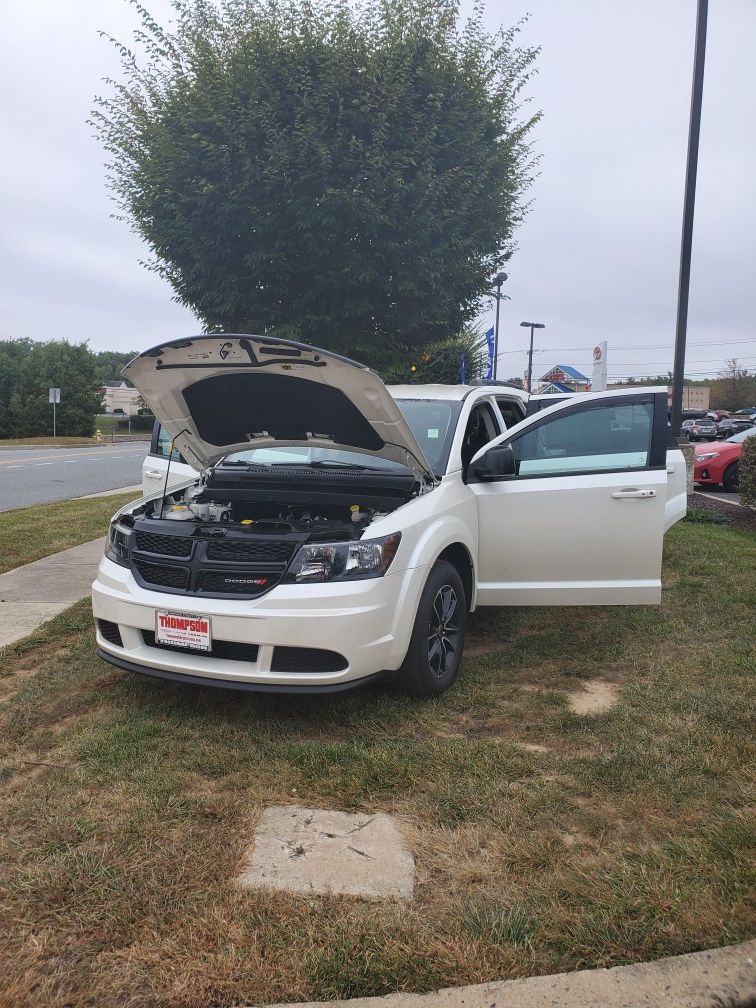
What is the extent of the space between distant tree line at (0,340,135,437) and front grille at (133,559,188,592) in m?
52.2

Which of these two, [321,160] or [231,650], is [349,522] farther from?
[321,160]

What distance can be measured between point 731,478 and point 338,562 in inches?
512

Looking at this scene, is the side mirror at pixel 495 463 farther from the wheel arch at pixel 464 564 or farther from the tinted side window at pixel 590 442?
the wheel arch at pixel 464 564

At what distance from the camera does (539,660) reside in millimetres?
4793

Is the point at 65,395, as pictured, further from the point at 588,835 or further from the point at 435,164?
the point at 588,835

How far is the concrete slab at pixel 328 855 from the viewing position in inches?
98.3

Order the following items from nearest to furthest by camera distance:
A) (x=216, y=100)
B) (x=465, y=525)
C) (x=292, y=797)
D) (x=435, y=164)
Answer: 1. (x=292, y=797)
2. (x=465, y=525)
3. (x=216, y=100)
4. (x=435, y=164)

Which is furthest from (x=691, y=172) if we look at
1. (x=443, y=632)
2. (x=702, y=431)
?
(x=702, y=431)

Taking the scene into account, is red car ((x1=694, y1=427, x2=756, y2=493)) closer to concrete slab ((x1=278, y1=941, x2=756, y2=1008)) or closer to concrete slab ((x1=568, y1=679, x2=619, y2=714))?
concrete slab ((x1=568, y1=679, x2=619, y2=714))

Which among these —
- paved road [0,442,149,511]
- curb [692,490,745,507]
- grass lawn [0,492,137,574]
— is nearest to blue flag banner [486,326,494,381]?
curb [692,490,745,507]

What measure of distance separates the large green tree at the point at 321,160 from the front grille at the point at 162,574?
19.1 ft

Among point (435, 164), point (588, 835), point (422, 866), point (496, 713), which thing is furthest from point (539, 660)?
point (435, 164)

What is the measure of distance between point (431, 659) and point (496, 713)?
43cm

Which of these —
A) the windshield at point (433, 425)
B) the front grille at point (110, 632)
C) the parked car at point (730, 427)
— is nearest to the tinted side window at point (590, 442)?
the windshield at point (433, 425)
